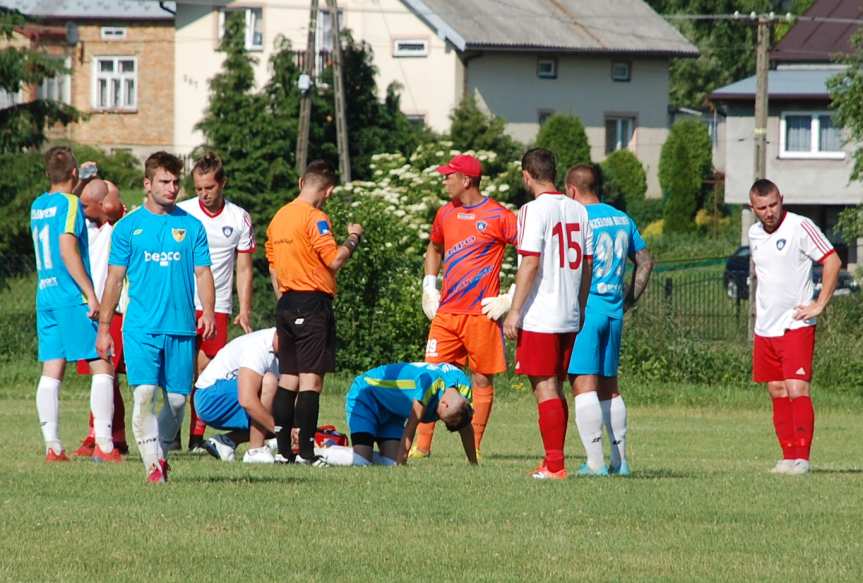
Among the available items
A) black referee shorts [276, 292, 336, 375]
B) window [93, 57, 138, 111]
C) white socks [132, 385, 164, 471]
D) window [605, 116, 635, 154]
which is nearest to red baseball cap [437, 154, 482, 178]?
black referee shorts [276, 292, 336, 375]

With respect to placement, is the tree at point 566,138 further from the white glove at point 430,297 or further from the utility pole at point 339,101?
the white glove at point 430,297

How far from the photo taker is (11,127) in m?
38.7

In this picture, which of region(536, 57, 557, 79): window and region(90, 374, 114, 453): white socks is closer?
region(90, 374, 114, 453): white socks

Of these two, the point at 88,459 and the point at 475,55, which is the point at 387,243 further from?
the point at 475,55

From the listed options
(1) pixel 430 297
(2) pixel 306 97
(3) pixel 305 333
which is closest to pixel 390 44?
(2) pixel 306 97

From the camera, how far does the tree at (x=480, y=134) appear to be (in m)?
53.9

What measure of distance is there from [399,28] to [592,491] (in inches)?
2065

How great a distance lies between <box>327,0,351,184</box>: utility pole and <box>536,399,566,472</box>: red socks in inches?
1358

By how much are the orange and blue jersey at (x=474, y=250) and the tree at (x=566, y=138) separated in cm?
4653

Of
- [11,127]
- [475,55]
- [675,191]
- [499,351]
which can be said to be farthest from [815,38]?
[499,351]

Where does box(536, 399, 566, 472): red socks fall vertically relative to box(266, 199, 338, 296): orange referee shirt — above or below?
below

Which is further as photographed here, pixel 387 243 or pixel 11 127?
pixel 11 127

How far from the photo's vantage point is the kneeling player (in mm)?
12227

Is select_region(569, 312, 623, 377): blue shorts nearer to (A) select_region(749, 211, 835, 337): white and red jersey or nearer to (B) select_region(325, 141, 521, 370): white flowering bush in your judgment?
(A) select_region(749, 211, 835, 337): white and red jersey
